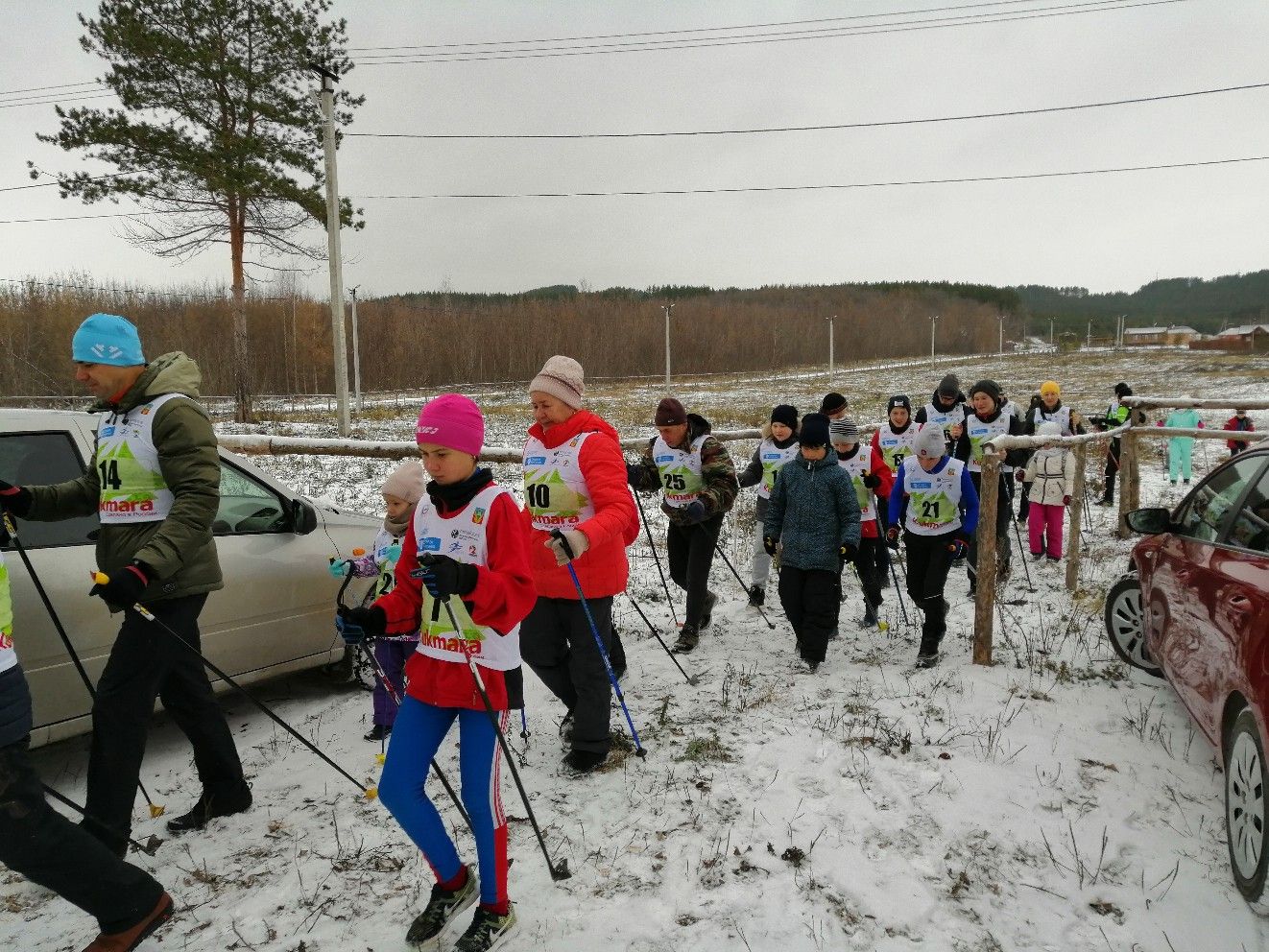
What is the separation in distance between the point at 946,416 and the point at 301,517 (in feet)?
21.9

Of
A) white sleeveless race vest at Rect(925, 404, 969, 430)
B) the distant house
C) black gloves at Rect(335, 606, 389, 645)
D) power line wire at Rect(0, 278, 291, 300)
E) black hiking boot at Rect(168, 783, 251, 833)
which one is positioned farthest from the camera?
the distant house

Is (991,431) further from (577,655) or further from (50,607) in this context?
(50,607)

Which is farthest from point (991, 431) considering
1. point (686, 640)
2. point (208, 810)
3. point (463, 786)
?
point (208, 810)

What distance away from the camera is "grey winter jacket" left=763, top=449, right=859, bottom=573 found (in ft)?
17.8

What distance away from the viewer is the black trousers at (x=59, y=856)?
2330 millimetres

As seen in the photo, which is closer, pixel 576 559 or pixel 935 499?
pixel 576 559

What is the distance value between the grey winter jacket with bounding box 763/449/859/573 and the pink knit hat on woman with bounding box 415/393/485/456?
11.0ft

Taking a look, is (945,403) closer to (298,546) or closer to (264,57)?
(298,546)

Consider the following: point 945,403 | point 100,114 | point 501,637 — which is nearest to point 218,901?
point 501,637

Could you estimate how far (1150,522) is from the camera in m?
4.41

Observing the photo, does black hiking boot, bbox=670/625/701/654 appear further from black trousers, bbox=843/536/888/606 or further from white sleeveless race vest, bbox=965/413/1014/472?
white sleeveless race vest, bbox=965/413/1014/472

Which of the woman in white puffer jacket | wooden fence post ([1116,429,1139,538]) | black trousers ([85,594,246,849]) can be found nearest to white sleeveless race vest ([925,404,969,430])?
the woman in white puffer jacket

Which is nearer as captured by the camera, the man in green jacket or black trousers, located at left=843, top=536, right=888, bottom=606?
the man in green jacket

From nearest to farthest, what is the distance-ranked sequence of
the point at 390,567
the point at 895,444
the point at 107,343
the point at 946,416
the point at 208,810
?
the point at 107,343, the point at 208,810, the point at 390,567, the point at 895,444, the point at 946,416
